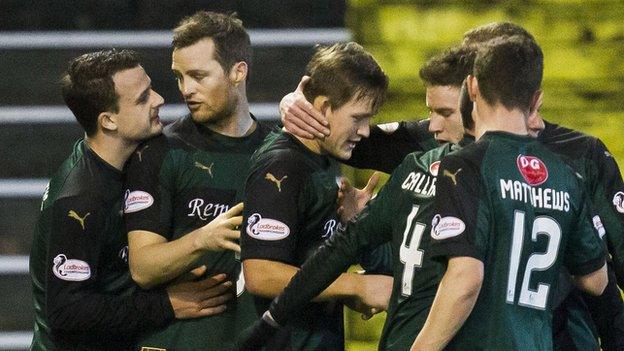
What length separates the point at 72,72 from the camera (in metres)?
4.64

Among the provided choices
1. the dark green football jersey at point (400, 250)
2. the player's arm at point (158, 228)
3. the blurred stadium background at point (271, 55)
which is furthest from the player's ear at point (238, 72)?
the blurred stadium background at point (271, 55)

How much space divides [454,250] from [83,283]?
1532mm

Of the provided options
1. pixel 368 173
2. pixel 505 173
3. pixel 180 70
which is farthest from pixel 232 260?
pixel 368 173

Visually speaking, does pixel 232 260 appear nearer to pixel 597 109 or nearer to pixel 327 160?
pixel 327 160

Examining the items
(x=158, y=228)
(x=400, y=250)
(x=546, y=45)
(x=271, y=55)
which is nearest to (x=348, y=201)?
(x=400, y=250)

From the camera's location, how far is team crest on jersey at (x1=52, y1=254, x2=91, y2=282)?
176 inches

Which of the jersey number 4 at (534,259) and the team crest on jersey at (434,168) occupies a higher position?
the team crest on jersey at (434,168)

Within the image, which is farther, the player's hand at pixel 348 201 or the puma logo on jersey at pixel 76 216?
the puma logo on jersey at pixel 76 216

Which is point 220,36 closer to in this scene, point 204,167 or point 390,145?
point 204,167

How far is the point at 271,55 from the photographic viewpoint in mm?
7176

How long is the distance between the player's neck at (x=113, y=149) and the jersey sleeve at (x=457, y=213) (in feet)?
4.69

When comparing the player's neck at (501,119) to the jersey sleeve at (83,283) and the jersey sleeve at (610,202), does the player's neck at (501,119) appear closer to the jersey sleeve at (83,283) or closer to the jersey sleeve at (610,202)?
the jersey sleeve at (610,202)

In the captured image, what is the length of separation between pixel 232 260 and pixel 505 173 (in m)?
1.32

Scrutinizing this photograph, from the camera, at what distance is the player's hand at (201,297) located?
14.6 ft
